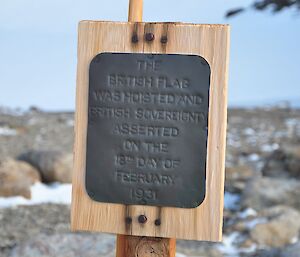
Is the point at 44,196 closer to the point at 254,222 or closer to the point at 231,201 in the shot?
the point at 231,201

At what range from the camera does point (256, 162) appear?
550 inches

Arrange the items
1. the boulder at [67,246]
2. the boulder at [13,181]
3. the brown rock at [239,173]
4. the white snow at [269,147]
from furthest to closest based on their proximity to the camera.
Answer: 1. the white snow at [269,147]
2. the brown rock at [239,173]
3. the boulder at [13,181]
4. the boulder at [67,246]

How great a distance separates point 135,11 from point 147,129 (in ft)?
2.38

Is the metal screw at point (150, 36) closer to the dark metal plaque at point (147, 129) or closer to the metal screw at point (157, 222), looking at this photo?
the dark metal plaque at point (147, 129)

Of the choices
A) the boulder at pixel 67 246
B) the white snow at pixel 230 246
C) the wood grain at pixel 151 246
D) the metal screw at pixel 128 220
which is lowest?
the wood grain at pixel 151 246

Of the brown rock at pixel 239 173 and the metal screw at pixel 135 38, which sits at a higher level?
the brown rock at pixel 239 173

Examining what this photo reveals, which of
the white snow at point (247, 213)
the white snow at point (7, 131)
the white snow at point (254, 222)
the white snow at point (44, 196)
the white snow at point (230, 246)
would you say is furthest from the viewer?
the white snow at point (7, 131)

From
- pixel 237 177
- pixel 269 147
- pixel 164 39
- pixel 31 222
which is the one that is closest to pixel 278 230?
pixel 31 222

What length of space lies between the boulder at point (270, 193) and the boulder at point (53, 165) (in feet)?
8.33

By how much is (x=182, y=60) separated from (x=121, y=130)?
0.48 meters

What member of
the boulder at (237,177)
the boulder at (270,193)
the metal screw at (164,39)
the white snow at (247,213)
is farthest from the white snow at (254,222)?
the metal screw at (164,39)

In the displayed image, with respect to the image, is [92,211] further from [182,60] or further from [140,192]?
[182,60]

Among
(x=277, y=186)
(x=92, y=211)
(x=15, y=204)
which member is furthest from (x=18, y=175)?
(x=92, y=211)

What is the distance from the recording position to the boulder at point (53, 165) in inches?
376
